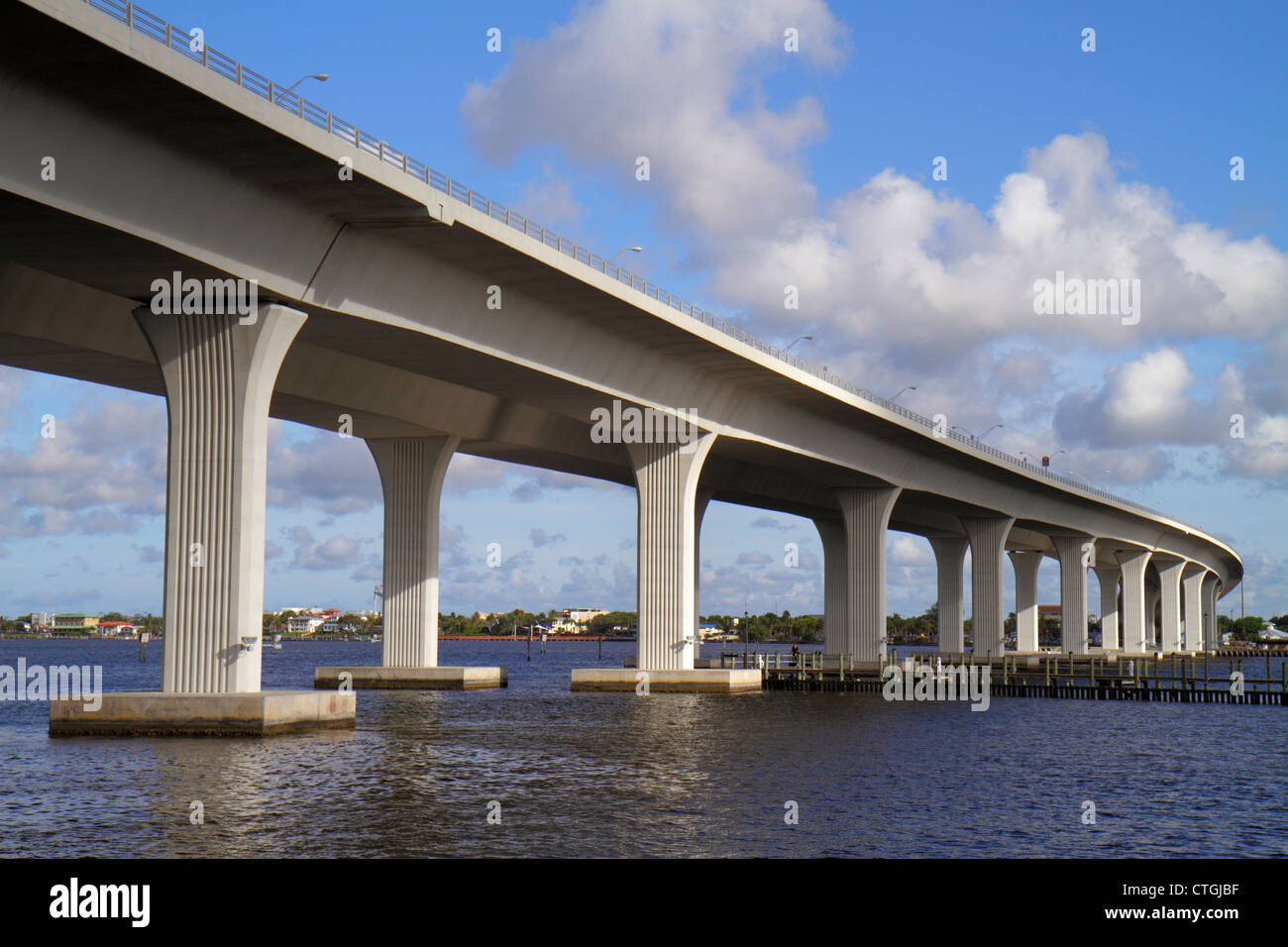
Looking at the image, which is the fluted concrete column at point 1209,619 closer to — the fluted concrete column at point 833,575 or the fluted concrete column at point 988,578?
the fluted concrete column at point 988,578

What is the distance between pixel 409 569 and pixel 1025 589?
91885 millimetres

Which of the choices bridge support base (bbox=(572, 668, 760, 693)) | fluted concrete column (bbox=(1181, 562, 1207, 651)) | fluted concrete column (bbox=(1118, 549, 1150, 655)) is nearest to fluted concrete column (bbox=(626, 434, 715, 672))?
bridge support base (bbox=(572, 668, 760, 693))

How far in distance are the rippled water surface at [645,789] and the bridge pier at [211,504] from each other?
6.98 ft

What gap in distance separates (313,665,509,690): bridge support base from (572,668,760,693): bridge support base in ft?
17.5

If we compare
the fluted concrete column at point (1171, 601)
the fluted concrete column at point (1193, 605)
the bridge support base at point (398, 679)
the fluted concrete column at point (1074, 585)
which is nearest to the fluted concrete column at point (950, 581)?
the fluted concrete column at point (1074, 585)

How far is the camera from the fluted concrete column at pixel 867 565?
74062 mm

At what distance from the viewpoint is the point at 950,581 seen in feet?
384

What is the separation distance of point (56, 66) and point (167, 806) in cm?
1350

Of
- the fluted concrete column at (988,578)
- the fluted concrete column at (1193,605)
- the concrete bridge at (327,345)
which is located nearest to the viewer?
the concrete bridge at (327,345)

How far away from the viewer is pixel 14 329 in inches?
1342

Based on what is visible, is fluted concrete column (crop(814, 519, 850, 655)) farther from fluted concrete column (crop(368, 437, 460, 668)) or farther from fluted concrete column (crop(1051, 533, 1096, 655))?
fluted concrete column (crop(368, 437, 460, 668))
